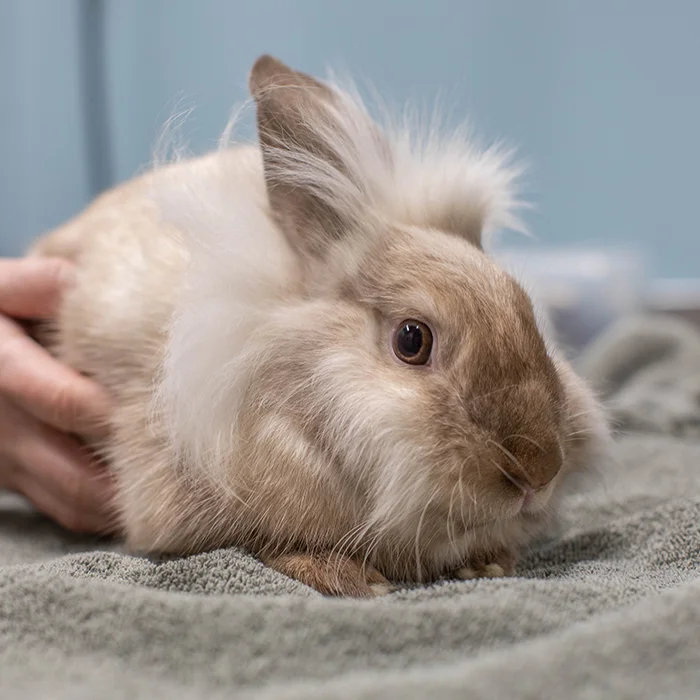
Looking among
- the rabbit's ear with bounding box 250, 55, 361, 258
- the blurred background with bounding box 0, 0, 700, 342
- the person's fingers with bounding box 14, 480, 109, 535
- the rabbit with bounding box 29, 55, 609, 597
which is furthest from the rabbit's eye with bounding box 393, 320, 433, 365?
the blurred background with bounding box 0, 0, 700, 342

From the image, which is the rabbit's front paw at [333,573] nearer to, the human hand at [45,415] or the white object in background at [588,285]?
the human hand at [45,415]

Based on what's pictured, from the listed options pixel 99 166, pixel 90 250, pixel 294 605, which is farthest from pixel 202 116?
pixel 294 605

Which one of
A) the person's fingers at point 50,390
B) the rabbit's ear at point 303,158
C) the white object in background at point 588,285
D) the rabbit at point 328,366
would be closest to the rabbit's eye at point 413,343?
the rabbit at point 328,366

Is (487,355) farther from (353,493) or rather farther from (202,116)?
(202,116)

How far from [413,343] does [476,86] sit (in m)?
2.01

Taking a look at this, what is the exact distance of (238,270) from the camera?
1.03m

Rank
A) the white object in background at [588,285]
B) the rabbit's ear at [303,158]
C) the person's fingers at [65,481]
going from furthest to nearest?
1. the white object in background at [588,285]
2. the person's fingers at [65,481]
3. the rabbit's ear at [303,158]

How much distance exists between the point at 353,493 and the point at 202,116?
170 cm

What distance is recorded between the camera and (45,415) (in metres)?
1.16

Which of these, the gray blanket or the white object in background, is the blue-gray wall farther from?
the gray blanket

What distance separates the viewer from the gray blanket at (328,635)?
59cm

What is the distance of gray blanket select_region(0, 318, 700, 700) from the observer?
591mm

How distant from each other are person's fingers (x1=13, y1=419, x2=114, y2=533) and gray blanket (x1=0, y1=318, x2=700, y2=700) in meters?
0.24

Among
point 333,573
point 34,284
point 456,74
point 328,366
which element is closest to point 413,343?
point 328,366
